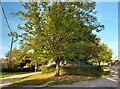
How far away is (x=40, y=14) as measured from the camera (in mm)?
10250

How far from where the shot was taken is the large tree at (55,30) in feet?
31.4

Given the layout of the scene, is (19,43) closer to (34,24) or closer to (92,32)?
(34,24)

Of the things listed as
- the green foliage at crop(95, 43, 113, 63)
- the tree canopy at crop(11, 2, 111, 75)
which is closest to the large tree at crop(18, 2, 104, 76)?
the tree canopy at crop(11, 2, 111, 75)

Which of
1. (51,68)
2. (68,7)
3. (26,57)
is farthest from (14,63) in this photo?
(68,7)

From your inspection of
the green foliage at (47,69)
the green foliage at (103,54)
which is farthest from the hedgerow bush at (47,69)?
the green foliage at (103,54)

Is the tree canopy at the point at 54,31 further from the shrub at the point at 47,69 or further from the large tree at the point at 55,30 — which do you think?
the shrub at the point at 47,69

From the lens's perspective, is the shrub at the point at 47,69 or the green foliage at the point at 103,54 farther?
the green foliage at the point at 103,54

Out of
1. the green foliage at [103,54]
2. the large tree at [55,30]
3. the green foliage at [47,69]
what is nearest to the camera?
the large tree at [55,30]

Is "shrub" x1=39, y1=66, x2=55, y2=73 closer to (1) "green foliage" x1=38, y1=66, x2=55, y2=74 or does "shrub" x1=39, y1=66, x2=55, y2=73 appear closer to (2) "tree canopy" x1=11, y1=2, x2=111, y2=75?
(1) "green foliage" x1=38, y1=66, x2=55, y2=74

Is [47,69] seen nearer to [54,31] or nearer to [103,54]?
[54,31]

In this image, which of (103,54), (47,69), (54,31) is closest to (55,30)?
(54,31)

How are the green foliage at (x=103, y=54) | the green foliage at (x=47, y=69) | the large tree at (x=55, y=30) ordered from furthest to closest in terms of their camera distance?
→ the green foliage at (x=103, y=54) → the green foliage at (x=47, y=69) → the large tree at (x=55, y=30)

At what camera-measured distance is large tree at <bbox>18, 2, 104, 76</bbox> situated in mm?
9578

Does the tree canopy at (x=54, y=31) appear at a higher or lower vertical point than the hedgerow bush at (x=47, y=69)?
higher
